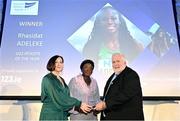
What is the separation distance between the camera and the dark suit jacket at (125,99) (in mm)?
2719

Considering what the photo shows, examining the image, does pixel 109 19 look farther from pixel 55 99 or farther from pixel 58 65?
pixel 55 99

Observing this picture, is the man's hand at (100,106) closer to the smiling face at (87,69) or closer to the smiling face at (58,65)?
the smiling face at (87,69)

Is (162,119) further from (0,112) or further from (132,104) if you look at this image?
(0,112)

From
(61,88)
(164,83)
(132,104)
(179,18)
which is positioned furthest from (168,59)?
(61,88)

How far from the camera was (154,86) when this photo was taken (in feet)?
12.1

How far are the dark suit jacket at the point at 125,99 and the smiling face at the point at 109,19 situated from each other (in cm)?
117

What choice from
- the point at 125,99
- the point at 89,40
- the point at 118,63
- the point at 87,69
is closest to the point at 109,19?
the point at 89,40

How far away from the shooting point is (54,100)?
9.01 feet

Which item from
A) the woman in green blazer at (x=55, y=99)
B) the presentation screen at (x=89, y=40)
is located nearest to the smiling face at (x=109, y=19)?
the presentation screen at (x=89, y=40)

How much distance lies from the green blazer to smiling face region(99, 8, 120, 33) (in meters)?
1.29

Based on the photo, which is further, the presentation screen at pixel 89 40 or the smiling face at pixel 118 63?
the presentation screen at pixel 89 40

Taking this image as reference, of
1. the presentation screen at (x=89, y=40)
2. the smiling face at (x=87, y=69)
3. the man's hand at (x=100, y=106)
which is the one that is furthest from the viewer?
the presentation screen at (x=89, y=40)

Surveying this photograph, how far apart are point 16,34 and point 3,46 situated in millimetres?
213

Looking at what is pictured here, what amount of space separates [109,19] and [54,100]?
1.54 m
